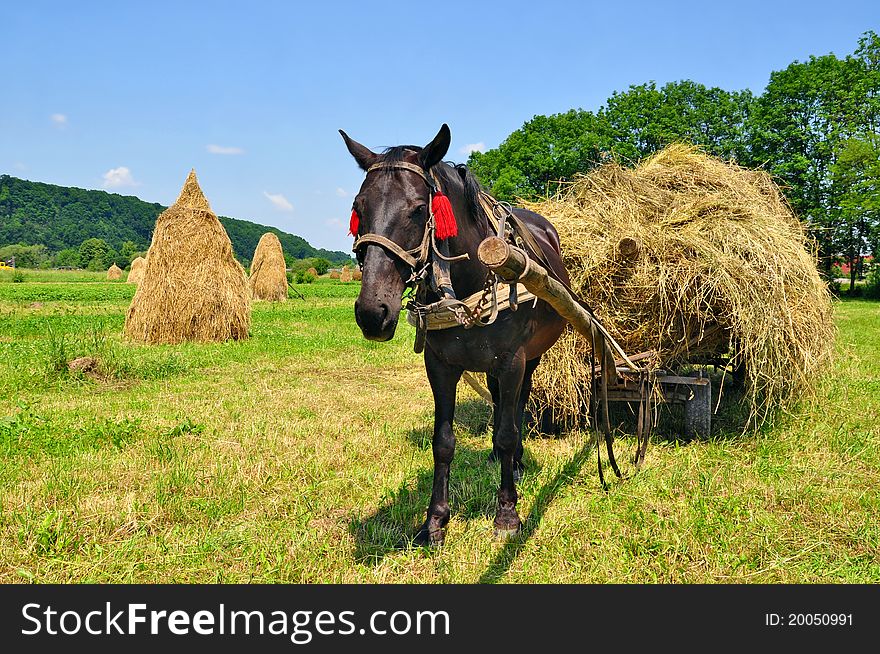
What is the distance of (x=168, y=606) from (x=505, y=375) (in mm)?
2074

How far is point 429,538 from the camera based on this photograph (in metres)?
3.27

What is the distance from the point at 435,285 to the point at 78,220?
17232 cm

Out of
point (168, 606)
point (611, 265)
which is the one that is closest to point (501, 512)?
point (168, 606)

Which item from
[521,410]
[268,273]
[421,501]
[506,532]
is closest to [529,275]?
[506,532]

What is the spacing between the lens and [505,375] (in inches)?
130

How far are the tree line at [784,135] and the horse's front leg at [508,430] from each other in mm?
26377

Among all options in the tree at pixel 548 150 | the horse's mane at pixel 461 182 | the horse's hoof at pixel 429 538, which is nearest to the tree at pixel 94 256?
the tree at pixel 548 150

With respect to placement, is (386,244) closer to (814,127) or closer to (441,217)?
(441,217)

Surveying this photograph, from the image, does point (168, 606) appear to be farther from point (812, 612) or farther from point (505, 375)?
point (812, 612)

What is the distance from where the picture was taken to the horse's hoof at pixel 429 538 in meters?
3.24

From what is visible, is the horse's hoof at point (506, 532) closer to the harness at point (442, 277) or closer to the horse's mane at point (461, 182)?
the harness at point (442, 277)

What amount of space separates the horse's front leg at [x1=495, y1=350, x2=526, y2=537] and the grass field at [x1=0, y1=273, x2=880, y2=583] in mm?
116

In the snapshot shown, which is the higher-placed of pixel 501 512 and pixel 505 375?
pixel 505 375

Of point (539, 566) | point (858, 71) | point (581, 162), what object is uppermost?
point (858, 71)
